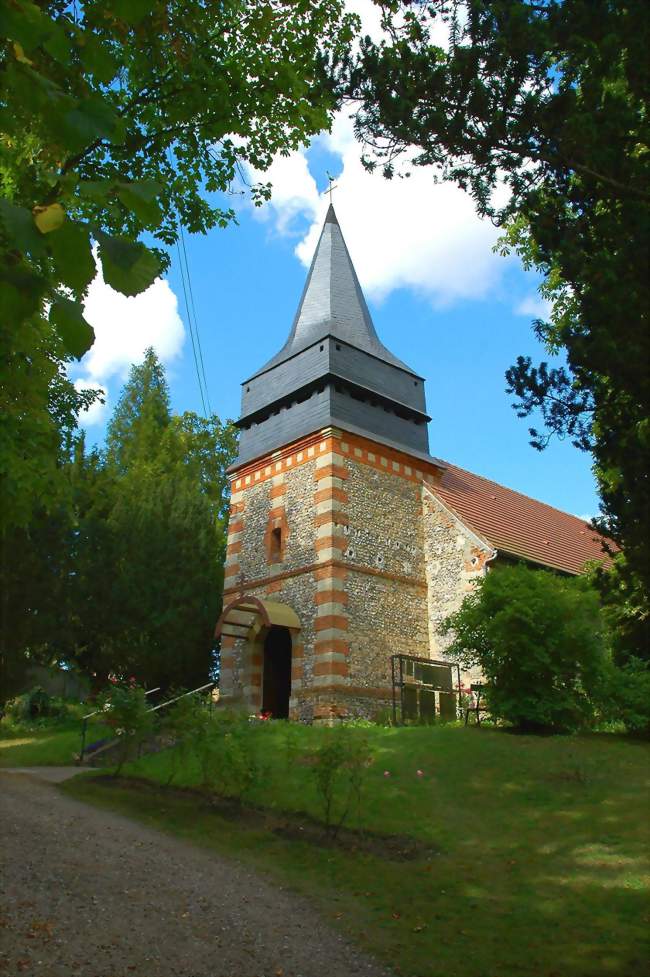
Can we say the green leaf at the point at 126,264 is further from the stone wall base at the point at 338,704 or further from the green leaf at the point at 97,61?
the stone wall base at the point at 338,704

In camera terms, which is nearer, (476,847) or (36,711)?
(476,847)

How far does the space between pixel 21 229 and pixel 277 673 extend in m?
17.4

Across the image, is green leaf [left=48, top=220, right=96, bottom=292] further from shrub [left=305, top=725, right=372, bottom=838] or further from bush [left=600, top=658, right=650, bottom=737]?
bush [left=600, top=658, right=650, bottom=737]

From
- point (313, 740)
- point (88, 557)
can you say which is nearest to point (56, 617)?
point (88, 557)

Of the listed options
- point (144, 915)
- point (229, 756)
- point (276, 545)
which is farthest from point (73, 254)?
point (276, 545)

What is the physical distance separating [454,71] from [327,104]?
1773mm

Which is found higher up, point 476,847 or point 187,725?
point 187,725

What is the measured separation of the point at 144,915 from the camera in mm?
5582

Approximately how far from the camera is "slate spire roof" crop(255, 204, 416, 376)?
773 inches

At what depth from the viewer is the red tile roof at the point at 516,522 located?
18.2 meters

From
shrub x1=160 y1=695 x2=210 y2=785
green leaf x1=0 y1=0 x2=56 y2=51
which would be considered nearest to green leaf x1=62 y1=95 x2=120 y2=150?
green leaf x1=0 y1=0 x2=56 y2=51

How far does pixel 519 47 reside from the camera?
6066 mm

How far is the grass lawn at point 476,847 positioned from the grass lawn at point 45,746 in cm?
342

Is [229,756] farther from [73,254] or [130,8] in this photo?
[130,8]
